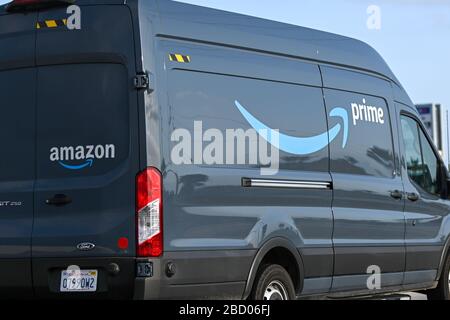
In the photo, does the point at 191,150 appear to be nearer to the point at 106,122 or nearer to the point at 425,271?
the point at 106,122

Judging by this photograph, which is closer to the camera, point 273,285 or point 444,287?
point 273,285

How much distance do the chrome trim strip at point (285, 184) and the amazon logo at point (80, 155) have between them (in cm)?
128

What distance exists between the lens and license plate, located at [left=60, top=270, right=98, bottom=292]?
7.52 meters

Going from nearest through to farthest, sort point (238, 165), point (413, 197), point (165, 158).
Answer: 1. point (165, 158)
2. point (238, 165)
3. point (413, 197)

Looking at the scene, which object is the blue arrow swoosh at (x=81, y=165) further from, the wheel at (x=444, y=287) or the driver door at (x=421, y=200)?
the wheel at (x=444, y=287)

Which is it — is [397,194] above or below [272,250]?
above

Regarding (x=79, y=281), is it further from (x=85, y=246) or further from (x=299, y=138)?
(x=299, y=138)

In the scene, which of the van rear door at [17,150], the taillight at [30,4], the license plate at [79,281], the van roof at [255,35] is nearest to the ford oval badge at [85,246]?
the license plate at [79,281]

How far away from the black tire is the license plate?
154cm

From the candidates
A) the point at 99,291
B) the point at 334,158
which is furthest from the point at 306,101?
the point at 99,291

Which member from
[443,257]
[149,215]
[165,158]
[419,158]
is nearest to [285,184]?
[165,158]

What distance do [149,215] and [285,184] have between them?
1.75m

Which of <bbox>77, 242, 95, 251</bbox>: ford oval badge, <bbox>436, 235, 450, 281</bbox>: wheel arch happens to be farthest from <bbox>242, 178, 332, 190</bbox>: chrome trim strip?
<bbox>436, 235, 450, 281</bbox>: wheel arch

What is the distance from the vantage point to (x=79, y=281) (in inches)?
298
